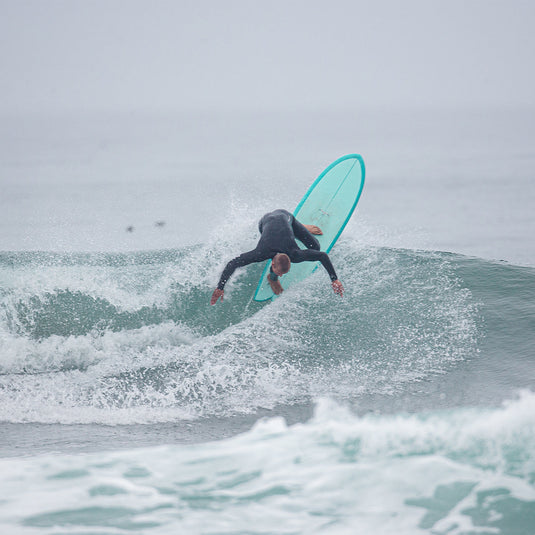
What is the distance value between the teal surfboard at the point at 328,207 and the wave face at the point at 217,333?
0.21 m

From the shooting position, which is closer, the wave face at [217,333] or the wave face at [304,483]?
the wave face at [304,483]

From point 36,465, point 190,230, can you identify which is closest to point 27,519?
point 36,465

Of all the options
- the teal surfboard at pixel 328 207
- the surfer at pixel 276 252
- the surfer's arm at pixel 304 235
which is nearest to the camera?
the surfer at pixel 276 252

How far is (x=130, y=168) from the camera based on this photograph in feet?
80.4

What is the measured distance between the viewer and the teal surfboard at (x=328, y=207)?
7504 millimetres

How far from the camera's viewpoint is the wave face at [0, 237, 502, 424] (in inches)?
215

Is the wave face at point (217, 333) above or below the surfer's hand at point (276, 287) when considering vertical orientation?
below

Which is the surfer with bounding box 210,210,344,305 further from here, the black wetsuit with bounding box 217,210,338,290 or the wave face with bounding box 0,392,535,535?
the wave face with bounding box 0,392,535,535

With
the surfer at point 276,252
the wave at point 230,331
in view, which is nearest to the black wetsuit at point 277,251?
the surfer at point 276,252

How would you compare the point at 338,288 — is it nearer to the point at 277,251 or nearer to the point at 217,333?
the point at 277,251

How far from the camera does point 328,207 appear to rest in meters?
7.92

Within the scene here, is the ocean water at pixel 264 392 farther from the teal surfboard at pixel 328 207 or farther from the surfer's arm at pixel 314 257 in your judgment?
the surfer's arm at pixel 314 257

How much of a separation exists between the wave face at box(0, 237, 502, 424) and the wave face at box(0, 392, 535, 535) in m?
0.70

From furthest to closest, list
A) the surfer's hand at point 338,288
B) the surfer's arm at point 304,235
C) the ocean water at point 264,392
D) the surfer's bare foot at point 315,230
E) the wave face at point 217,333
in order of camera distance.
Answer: the surfer's bare foot at point 315,230
the surfer's arm at point 304,235
the surfer's hand at point 338,288
the wave face at point 217,333
the ocean water at point 264,392
